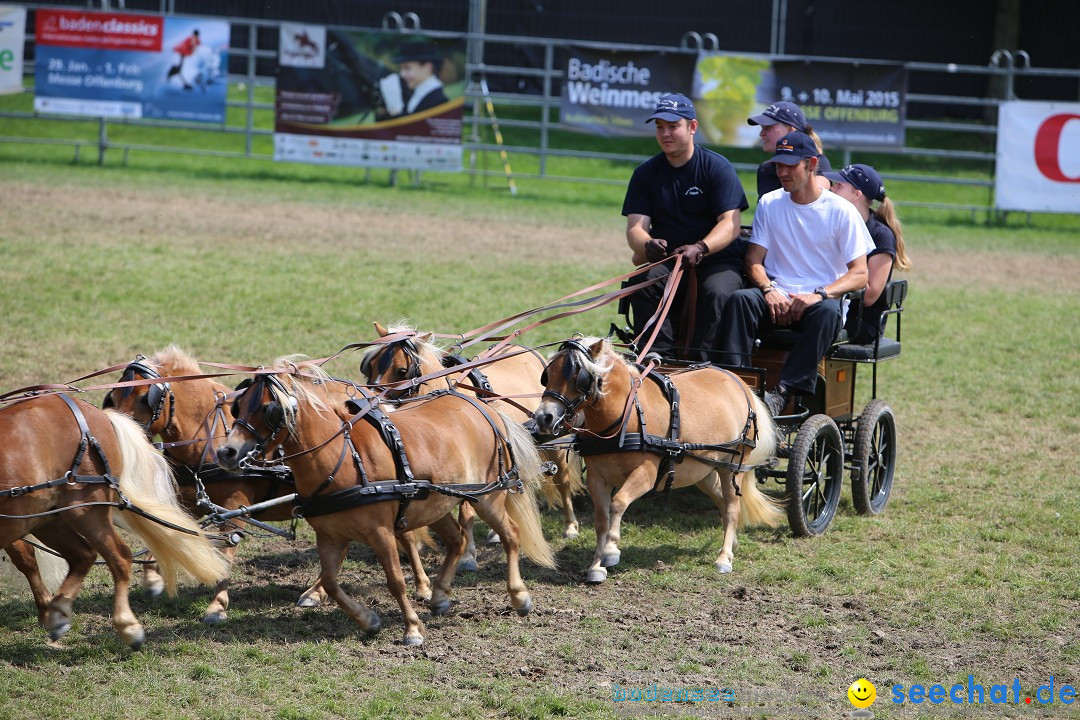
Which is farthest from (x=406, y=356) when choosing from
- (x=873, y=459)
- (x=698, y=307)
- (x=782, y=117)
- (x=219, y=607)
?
(x=873, y=459)

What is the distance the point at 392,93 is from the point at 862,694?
1537cm

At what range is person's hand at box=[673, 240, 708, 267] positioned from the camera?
21.3ft

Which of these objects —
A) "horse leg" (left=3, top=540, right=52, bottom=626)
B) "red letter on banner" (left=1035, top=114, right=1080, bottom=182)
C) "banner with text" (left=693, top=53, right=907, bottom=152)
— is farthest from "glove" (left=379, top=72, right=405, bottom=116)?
"horse leg" (left=3, top=540, right=52, bottom=626)

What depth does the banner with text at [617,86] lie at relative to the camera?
1803cm

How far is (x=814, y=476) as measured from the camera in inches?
258

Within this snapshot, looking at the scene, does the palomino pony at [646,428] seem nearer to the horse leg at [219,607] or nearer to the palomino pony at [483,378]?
the palomino pony at [483,378]

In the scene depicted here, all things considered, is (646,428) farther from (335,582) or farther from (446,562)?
(335,582)

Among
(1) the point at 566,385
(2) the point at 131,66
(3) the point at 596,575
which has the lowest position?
(3) the point at 596,575

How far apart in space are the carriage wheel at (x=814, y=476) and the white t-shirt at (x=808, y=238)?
87 centimetres

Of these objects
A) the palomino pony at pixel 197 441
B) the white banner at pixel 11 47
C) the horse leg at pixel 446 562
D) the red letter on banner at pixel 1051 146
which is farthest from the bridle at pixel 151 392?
the white banner at pixel 11 47

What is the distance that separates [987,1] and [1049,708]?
24893mm

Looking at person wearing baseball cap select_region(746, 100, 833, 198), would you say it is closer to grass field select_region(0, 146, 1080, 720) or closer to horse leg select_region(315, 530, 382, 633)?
grass field select_region(0, 146, 1080, 720)

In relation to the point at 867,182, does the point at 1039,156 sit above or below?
above

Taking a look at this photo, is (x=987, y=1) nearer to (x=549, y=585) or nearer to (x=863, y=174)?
(x=863, y=174)
